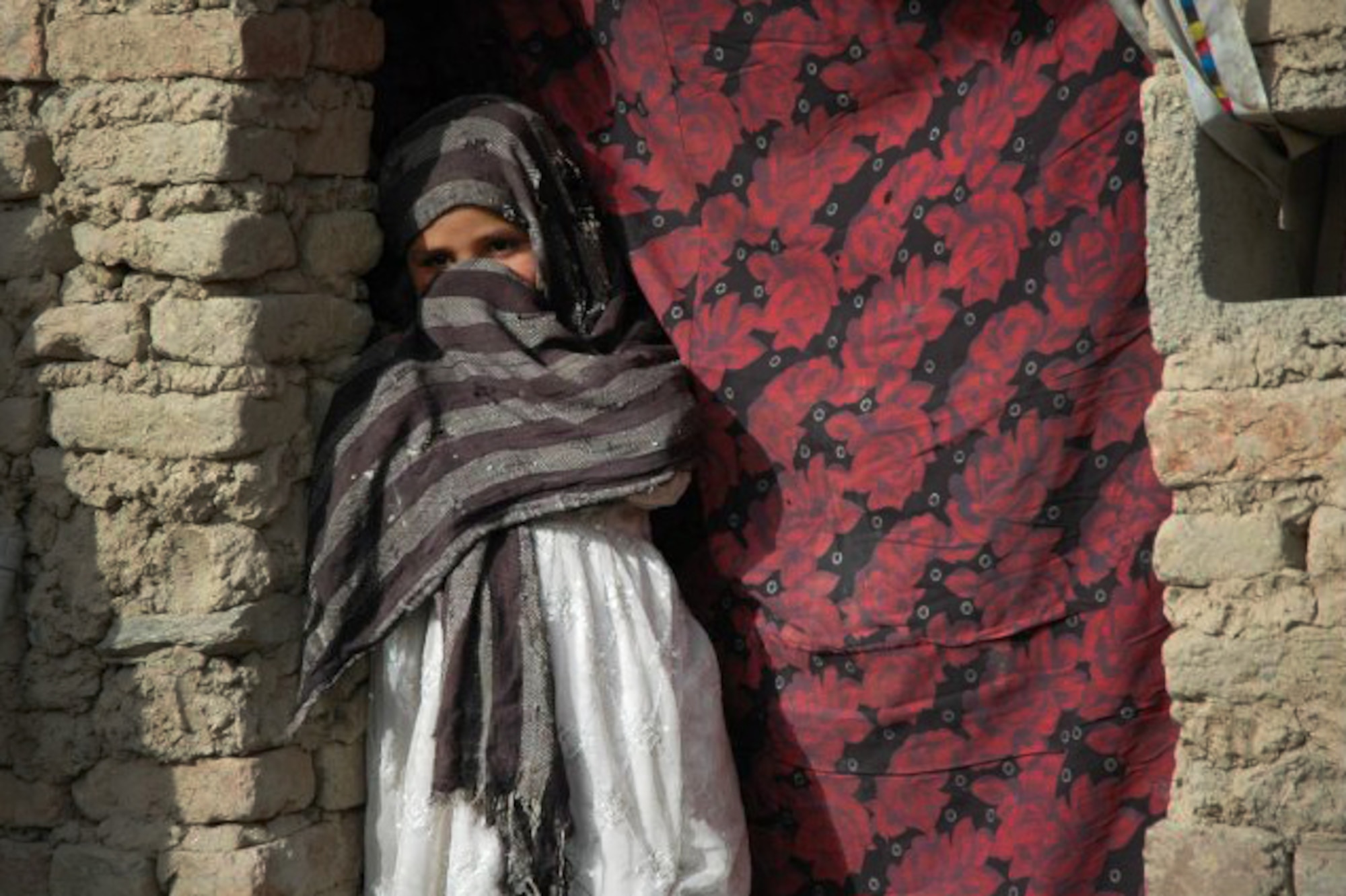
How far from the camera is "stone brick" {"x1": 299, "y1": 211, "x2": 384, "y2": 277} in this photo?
4.32 m

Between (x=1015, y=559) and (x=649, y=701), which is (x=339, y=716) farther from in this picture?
(x=1015, y=559)

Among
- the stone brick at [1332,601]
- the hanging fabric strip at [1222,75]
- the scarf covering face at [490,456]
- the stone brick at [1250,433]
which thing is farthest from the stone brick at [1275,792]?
the scarf covering face at [490,456]

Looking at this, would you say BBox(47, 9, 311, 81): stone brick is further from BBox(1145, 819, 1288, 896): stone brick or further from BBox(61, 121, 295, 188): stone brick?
BBox(1145, 819, 1288, 896): stone brick

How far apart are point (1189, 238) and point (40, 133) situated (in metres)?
2.18

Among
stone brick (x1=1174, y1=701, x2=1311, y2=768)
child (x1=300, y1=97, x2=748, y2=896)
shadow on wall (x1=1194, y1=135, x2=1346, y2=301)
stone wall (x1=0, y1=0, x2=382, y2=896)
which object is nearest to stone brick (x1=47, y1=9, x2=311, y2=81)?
stone wall (x1=0, y1=0, x2=382, y2=896)

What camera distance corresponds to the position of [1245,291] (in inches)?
141

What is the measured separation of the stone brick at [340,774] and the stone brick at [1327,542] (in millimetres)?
1859

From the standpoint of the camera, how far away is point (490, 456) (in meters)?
4.14

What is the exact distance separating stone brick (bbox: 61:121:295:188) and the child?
13.4 inches

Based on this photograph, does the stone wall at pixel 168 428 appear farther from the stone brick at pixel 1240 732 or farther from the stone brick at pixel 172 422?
the stone brick at pixel 1240 732

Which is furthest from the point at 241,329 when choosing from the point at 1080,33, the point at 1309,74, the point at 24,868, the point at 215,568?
the point at 1309,74

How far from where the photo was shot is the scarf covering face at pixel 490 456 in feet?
13.3

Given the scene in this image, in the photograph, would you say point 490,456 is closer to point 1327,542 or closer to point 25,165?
point 25,165

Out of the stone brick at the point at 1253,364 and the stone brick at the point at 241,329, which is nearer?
the stone brick at the point at 1253,364
